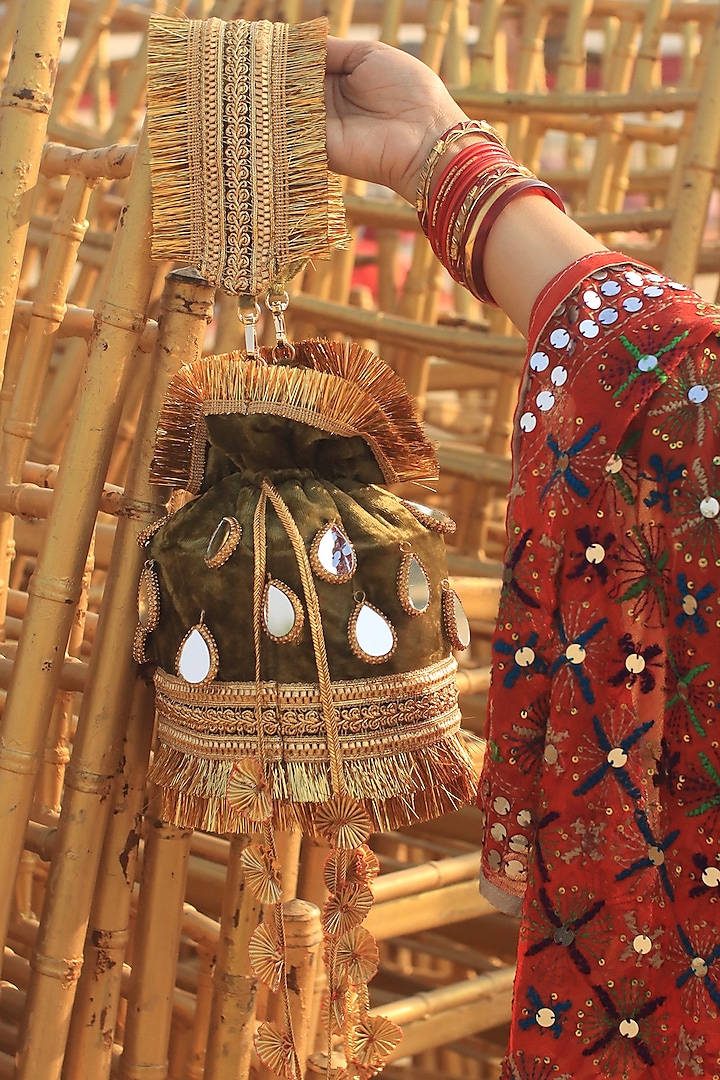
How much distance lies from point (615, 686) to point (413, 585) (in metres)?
0.11

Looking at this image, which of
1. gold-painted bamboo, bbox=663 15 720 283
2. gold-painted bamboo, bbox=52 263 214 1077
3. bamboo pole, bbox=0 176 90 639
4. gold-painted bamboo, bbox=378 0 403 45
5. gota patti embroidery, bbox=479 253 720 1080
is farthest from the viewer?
gold-painted bamboo, bbox=378 0 403 45

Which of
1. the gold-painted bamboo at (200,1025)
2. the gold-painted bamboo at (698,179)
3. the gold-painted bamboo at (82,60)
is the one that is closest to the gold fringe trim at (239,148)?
the gold-painted bamboo at (200,1025)

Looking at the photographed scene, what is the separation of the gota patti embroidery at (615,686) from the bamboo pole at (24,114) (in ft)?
1.12

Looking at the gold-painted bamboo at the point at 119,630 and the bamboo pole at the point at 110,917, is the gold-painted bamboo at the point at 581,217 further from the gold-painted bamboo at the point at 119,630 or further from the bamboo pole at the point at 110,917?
the bamboo pole at the point at 110,917

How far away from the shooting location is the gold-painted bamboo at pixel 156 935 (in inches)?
26.4

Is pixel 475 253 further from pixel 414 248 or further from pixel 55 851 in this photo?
pixel 414 248

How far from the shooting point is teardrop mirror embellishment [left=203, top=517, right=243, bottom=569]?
21.5 inches

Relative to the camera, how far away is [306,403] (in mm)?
567

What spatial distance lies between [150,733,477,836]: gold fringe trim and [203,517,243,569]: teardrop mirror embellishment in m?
0.10

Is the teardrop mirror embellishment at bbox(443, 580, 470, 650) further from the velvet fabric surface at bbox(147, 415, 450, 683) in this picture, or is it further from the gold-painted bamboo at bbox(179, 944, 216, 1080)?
the gold-painted bamboo at bbox(179, 944, 216, 1080)

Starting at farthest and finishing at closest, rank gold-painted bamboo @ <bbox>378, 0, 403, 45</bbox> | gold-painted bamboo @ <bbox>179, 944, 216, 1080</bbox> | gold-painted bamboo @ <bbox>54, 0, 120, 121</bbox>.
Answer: gold-painted bamboo @ <bbox>54, 0, 120, 121</bbox> → gold-painted bamboo @ <bbox>378, 0, 403, 45</bbox> → gold-painted bamboo @ <bbox>179, 944, 216, 1080</bbox>

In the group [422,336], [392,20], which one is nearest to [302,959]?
[422,336]

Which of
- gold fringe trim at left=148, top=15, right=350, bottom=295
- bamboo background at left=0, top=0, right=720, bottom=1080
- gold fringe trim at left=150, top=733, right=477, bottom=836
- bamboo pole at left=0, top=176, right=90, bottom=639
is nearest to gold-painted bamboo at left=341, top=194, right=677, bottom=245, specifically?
bamboo background at left=0, top=0, right=720, bottom=1080

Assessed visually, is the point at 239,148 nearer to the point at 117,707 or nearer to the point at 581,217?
the point at 117,707
